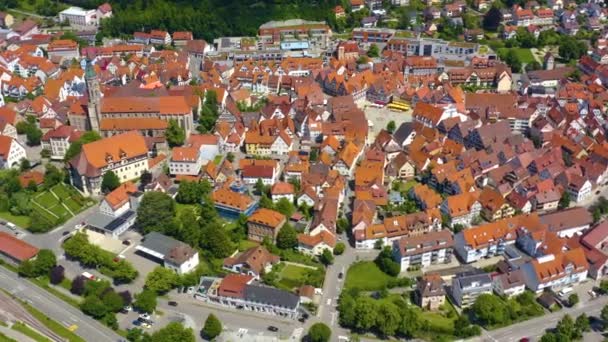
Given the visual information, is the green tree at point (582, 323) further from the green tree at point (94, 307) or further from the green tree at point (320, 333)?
the green tree at point (94, 307)

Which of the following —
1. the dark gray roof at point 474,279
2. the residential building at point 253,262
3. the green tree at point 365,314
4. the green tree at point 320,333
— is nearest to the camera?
the green tree at point 320,333

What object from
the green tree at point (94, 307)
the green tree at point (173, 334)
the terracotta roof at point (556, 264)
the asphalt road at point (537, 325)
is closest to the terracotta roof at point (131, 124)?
the green tree at point (94, 307)

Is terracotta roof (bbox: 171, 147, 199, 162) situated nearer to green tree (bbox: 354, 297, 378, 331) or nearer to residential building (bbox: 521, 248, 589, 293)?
green tree (bbox: 354, 297, 378, 331)

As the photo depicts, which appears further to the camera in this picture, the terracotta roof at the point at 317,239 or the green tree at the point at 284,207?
the green tree at the point at 284,207

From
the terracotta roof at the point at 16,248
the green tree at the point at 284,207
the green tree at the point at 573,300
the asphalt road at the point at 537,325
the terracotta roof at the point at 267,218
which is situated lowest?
the asphalt road at the point at 537,325

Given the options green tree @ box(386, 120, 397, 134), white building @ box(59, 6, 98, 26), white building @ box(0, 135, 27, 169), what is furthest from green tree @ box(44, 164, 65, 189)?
white building @ box(59, 6, 98, 26)

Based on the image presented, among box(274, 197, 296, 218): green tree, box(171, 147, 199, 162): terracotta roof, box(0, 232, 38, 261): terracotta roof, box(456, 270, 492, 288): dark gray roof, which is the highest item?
box(171, 147, 199, 162): terracotta roof

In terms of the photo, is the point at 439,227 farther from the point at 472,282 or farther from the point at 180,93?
the point at 180,93
